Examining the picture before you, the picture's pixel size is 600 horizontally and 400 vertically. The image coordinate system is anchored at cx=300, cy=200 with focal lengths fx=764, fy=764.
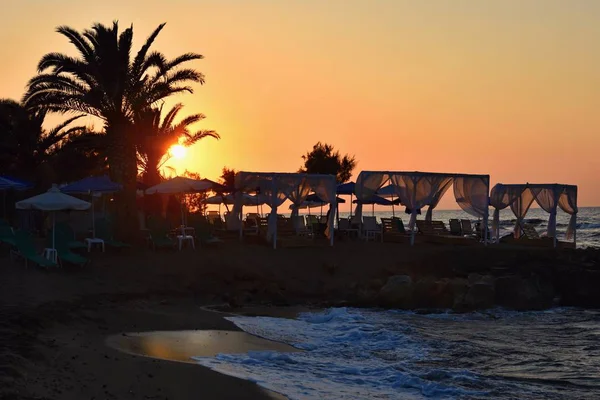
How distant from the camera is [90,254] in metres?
19.7

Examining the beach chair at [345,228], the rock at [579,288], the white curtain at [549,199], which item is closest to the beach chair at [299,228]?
the beach chair at [345,228]

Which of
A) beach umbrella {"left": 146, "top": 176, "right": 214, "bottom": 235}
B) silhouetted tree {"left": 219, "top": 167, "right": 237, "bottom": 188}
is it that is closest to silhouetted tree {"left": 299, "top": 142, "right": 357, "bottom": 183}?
silhouetted tree {"left": 219, "top": 167, "right": 237, "bottom": 188}

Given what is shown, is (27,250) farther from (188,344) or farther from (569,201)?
(569,201)

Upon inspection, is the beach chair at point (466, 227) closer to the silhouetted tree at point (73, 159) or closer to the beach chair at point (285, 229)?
the beach chair at point (285, 229)

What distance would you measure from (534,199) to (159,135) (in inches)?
567

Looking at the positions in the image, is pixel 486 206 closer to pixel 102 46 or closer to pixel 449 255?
pixel 449 255

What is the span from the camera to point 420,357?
12.1 meters

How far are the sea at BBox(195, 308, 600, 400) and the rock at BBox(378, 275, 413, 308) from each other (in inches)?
20.9

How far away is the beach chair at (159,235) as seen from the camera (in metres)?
20.8

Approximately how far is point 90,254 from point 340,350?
9.47 m

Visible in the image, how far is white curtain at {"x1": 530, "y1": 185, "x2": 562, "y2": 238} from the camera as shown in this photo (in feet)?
94.1

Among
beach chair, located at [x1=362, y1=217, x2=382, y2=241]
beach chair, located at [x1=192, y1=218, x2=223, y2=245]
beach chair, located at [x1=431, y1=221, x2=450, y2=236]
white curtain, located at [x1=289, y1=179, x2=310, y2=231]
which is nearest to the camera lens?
beach chair, located at [x1=192, y1=218, x2=223, y2=245]

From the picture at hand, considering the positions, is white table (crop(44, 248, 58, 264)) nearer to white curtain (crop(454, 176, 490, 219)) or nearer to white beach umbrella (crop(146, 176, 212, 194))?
white beach umbrella (crop(146, 176, 212, 194))

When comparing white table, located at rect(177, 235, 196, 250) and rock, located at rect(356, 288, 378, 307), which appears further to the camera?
white table, located at rect(177, 235, 196, 250)
